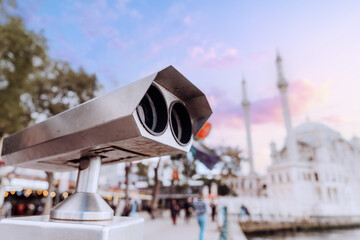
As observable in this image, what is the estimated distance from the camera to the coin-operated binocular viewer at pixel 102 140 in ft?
3.03

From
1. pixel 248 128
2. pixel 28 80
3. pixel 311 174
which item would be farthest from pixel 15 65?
pixel 311 174

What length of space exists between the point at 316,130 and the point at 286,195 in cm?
1541

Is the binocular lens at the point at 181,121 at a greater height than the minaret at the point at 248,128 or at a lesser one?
lesser

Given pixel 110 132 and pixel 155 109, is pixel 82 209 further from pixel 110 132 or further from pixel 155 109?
pixel 155 109

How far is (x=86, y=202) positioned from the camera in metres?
1.14

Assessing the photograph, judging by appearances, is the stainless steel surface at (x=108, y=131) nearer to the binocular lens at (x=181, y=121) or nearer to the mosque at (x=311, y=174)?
the binocular lens at (x=181, y=121)

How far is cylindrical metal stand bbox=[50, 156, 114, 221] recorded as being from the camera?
108cm

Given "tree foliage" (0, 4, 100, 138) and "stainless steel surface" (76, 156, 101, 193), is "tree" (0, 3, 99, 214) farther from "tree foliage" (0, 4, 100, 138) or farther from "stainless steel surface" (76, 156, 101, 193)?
"stainless steel surface" (76, 156, 101, 193)

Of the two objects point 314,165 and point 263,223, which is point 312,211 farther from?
point 263,223

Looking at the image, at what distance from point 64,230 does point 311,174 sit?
40.8 m

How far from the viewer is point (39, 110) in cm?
1135

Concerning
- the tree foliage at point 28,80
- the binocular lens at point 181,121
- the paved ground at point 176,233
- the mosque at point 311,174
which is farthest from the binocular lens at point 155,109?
the mosque at point 311,174

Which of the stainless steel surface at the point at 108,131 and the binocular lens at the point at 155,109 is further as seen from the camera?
the binocular lens at the point at 155,109

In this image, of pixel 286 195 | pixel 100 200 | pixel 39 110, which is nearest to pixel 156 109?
pixel 100 200
